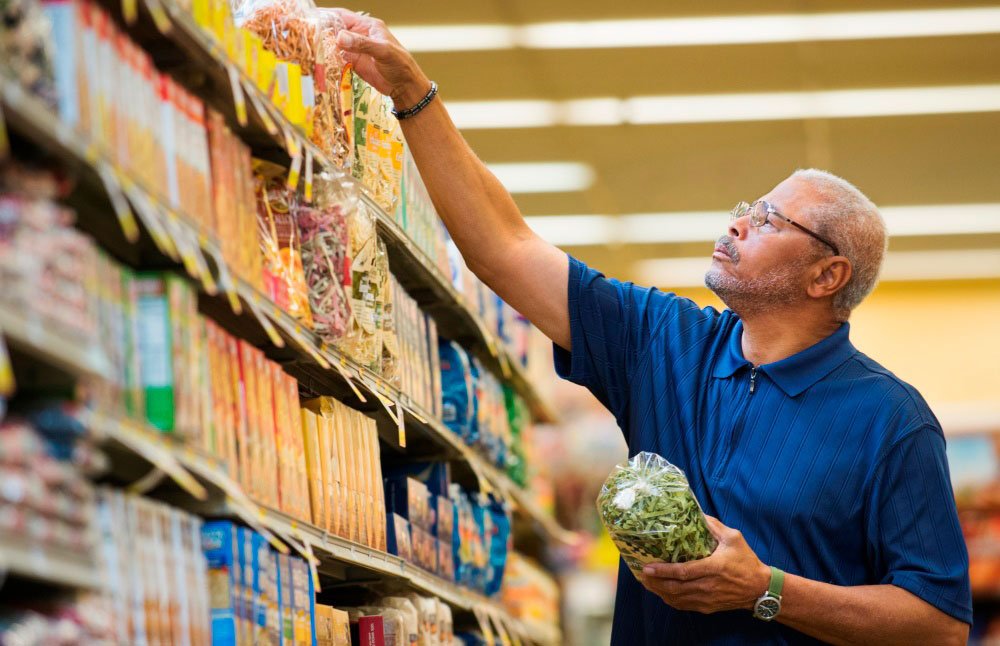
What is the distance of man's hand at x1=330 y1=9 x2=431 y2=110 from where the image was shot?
3090mm

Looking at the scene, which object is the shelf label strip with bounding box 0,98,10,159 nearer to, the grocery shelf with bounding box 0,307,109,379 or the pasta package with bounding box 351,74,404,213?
the grocery shelf with bounding box 0,307,109,379

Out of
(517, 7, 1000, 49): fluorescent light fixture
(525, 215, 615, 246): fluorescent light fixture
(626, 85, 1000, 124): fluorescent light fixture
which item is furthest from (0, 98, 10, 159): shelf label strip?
(525, 215, 615, 246): fluorescent light fixture

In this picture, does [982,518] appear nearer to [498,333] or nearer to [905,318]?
[498,333]

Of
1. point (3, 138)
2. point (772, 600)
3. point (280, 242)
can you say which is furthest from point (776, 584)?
point (3, 138)

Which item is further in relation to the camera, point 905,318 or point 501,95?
point 905,318

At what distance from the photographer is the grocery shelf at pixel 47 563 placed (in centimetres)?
158

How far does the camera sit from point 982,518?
6898mm

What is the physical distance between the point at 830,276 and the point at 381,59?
123cm

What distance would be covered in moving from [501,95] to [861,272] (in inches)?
Answer: 180

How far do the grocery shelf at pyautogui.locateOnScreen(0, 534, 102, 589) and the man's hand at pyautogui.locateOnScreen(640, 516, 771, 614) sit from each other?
135cm

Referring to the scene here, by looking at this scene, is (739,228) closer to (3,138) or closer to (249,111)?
(249,111)

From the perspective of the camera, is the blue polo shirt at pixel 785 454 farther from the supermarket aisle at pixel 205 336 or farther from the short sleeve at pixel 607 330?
the supermarket aisle at pixel 205 336

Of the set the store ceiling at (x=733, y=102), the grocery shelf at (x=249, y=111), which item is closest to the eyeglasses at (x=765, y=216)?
the grocery shelf at (x=249, y=111)

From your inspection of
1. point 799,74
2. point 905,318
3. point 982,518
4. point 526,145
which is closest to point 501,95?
point 526,145
